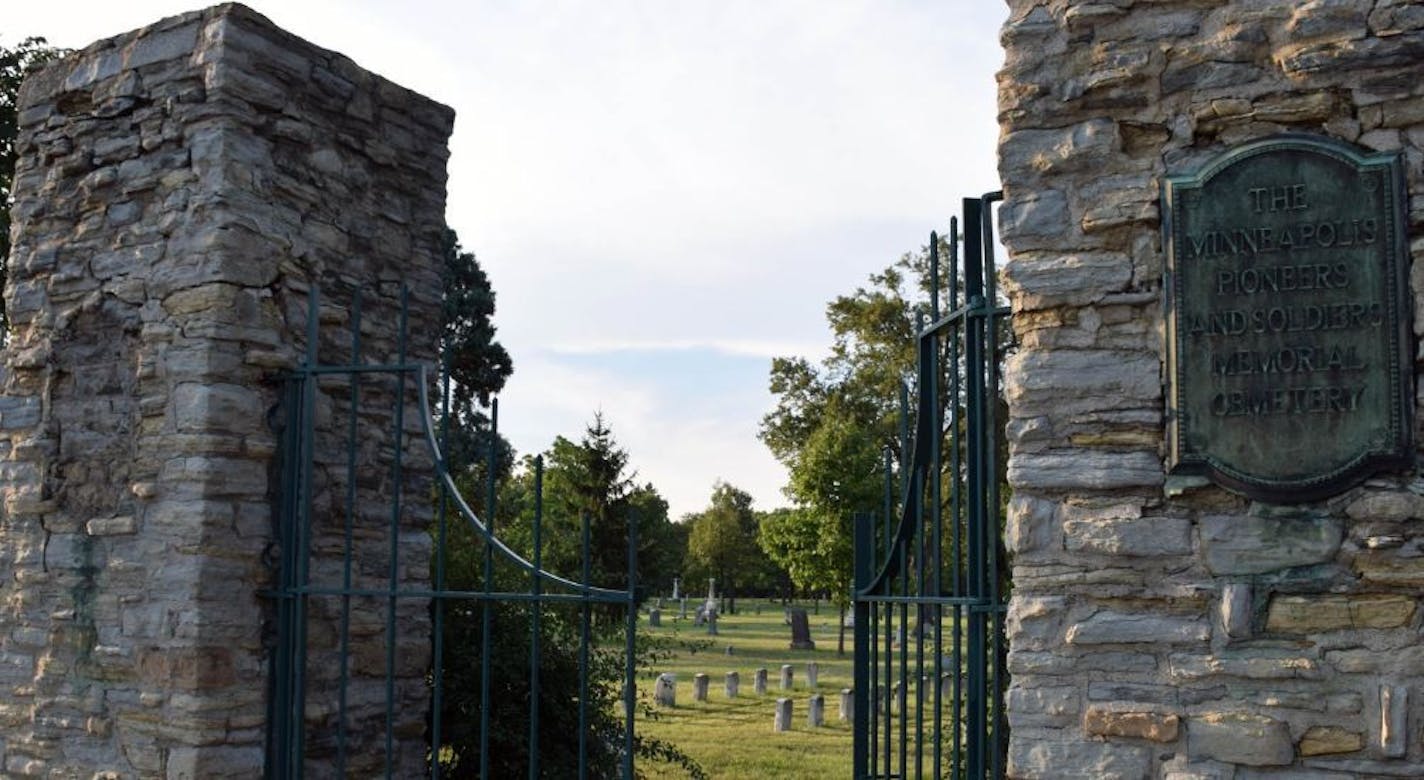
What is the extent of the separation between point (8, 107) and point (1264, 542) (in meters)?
12.9

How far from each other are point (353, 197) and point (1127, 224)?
3.66 meters

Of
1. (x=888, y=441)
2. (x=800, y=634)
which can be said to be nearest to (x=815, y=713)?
(x=888, y=441)

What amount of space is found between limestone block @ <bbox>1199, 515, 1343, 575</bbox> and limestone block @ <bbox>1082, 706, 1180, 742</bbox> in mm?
430

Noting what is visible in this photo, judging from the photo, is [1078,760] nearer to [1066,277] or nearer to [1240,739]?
[1240,739]

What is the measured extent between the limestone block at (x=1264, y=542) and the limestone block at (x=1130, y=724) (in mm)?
430

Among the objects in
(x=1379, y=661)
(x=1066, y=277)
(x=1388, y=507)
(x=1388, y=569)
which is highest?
→ (x=1066, y=277)

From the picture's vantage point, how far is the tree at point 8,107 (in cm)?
1223

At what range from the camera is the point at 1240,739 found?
11.1 ft

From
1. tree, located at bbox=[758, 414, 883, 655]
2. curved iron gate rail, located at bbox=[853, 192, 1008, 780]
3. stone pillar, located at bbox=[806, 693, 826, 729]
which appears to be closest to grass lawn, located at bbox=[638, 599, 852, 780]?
stone pillar, located at bbox=[806, 693, 826, 729]

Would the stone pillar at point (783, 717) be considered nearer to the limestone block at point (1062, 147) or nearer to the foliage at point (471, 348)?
the foliage at point (471, 348)

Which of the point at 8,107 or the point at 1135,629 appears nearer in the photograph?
the point at 1135,629

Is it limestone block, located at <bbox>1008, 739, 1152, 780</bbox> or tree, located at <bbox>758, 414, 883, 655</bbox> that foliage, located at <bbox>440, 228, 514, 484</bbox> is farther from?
limestone block, located at <bbox>1008, 739, 1152, 780</bbox>

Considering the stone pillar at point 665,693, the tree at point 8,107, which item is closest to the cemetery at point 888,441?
the tree at point 8,107

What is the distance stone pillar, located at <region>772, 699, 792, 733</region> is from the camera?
1473cm
